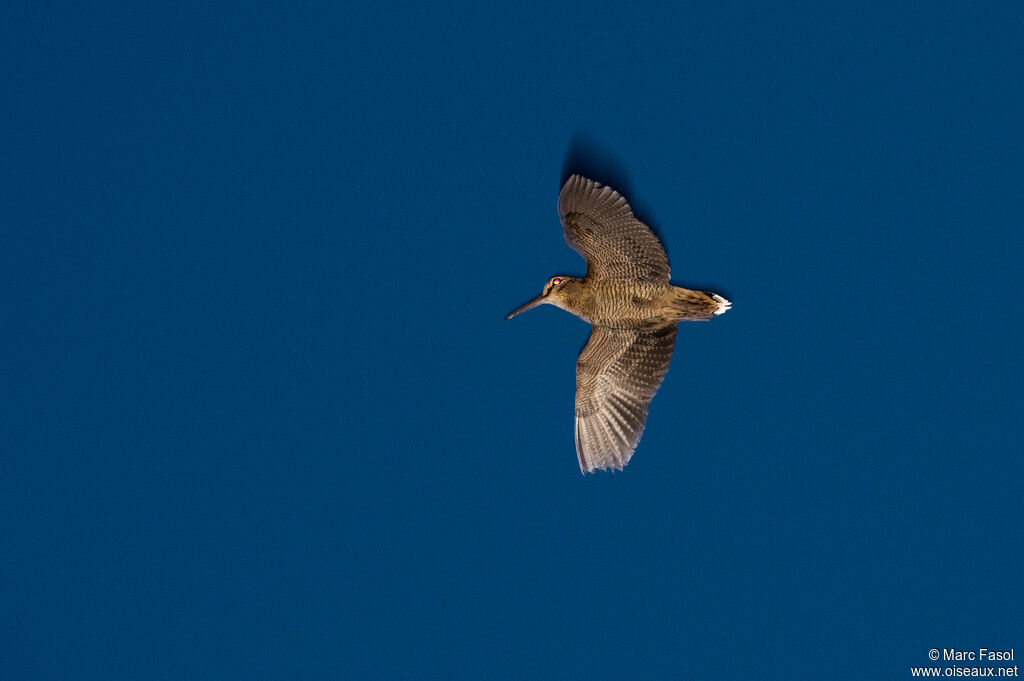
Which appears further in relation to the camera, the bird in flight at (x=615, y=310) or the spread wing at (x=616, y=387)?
the spread wing at (x=616, y=387)

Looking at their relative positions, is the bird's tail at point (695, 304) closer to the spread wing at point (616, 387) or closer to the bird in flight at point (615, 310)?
the bird in flight at point (615, 310)

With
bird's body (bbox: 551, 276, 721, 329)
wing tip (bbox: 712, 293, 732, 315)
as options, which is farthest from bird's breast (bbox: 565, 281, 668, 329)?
wing tip (bbox: 712, 293, 732, 315)

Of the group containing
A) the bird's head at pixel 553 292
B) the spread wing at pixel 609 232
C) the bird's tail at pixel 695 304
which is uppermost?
the spread wing at pixel 609 232

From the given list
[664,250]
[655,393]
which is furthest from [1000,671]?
[664,250]

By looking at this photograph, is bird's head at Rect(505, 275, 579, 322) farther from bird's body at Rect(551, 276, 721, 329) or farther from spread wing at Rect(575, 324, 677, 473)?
spread wing at Rect(575, 324, 677, 473)

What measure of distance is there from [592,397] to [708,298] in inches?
23.9

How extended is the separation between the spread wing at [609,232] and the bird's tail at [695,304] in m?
0.08

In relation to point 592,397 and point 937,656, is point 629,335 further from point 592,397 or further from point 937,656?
point 937,656

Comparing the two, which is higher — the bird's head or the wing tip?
the bird's head

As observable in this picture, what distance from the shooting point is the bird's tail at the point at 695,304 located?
4039 mm

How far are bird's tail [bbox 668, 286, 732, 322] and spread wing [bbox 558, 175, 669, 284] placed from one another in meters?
0.08

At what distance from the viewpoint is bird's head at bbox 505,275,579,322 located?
420 centimetres

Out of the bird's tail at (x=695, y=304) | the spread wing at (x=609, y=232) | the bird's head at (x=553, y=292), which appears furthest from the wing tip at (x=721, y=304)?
the bird's head at (x=553, y=292)

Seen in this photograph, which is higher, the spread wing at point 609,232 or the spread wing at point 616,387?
the spread wing at point 609,232
